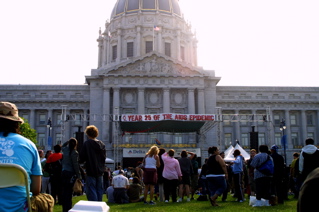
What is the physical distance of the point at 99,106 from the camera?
5297 cm

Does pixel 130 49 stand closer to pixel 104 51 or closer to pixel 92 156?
pixel 104 51

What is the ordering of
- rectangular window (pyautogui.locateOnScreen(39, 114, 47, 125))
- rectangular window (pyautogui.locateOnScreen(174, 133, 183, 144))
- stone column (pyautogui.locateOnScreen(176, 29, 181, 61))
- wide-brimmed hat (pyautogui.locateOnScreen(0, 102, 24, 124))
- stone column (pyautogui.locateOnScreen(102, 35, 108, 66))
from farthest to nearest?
stone column (pyautogui.locateOnScreen(102, 35, 108, 66)), stone column (pyautogui.locateOnScreen(176, 29, 181, 61)), rectangular window (pyautogui.locateOnScreen(39, 114, 47, 125)), rectangular window (pyautogui.locateOnScreen(174, 133, 183, 144)), wide-brimmed hat (pyautogui.locateOnScreen(0, 102, 24, 124))

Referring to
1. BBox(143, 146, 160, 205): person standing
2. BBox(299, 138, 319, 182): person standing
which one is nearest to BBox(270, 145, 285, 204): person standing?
BBox(299, 138, 319, 182): person standing

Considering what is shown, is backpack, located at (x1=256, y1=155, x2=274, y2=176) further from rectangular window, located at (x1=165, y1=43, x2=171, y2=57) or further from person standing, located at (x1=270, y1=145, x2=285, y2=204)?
rectangular window, located at (x1=165, y1=43, x2=171, y2=57)

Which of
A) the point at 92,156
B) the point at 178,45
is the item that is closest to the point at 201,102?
the point at 178,45

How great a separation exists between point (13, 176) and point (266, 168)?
32.5 ft

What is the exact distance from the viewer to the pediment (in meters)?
52.8

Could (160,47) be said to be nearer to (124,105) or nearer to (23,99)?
(124,105)

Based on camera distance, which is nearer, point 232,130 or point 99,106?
point 99,106

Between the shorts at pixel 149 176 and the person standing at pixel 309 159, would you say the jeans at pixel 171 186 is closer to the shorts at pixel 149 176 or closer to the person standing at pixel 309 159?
the shorts at pixel 149 176

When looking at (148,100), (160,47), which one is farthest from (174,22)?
(148,100)

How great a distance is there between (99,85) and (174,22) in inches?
1098

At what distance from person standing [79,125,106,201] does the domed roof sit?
222ft

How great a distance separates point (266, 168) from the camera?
39.9 ft
